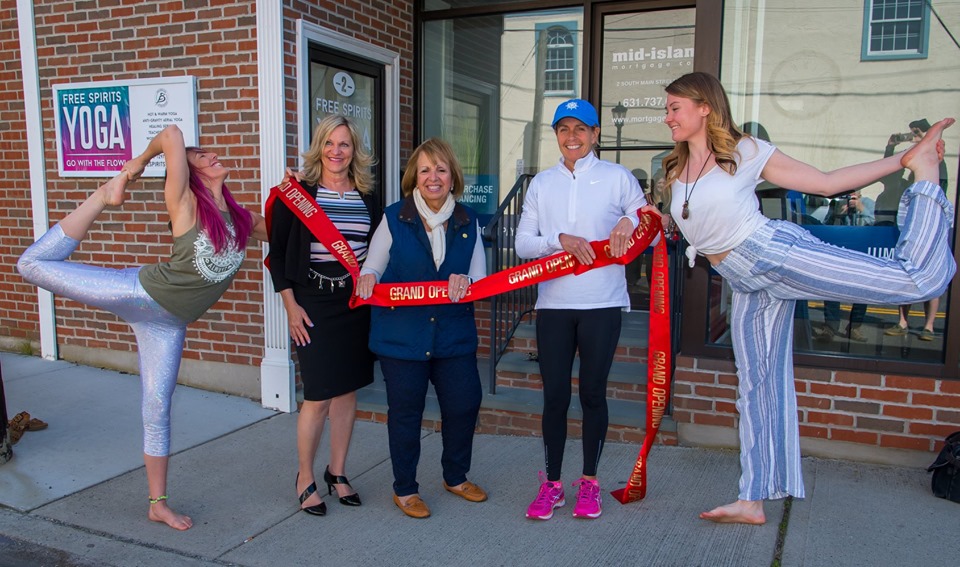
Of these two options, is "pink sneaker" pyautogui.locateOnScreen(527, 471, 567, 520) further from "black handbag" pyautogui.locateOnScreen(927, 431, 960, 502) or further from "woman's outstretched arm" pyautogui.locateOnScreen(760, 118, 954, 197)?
"black handbag" pyautogui.locateOnScreen(927, 431, 960, 502)

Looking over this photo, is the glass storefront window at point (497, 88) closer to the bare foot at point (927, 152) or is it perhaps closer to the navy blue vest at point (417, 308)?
the navy blue vest at point (417, 308)

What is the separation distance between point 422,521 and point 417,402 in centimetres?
57

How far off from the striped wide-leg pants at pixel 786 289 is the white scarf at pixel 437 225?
49.8 inches

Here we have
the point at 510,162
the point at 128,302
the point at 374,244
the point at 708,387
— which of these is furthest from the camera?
the point at 510,162

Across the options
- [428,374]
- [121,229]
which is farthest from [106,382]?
[428,374]

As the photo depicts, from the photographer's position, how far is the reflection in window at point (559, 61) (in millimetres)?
6074

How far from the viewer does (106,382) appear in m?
5.71

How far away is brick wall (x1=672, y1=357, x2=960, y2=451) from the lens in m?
4.00

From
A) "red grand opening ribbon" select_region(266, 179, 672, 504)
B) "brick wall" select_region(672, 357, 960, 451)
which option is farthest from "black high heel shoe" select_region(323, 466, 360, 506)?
"brick wall" select_region(672, 357, 960, 451)

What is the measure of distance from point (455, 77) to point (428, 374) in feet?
12.2

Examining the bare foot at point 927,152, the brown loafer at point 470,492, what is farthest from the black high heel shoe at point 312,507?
the bare foot at point 927,152

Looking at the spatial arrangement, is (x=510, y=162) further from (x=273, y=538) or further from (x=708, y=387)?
(x=273, y=538)

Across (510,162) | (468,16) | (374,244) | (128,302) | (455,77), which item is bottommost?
(128,302)

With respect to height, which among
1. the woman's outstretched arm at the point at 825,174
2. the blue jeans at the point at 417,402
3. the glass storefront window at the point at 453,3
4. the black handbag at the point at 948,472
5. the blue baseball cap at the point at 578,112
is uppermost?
the glass storefront window at the point at 453,3
